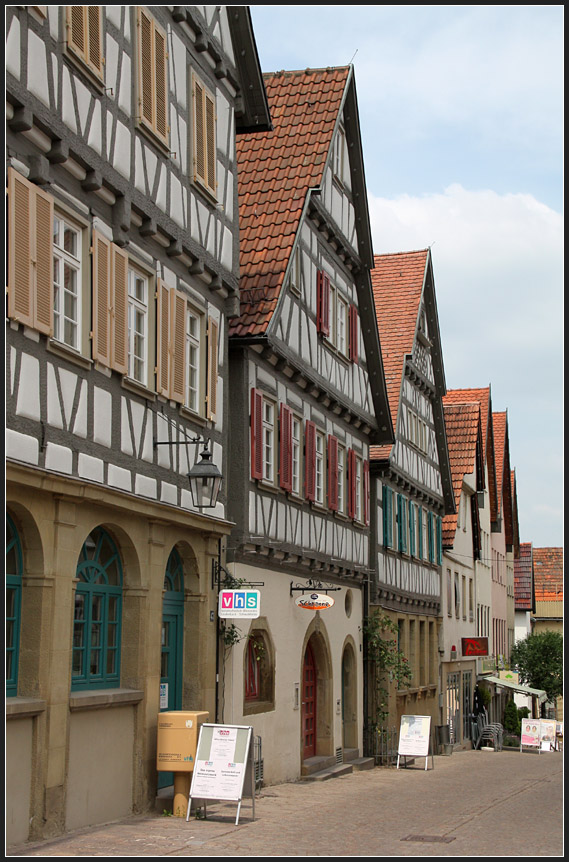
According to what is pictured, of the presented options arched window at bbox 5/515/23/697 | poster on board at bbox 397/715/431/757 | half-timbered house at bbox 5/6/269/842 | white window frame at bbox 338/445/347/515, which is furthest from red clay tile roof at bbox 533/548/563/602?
arched window at bbox 5/515/23/697

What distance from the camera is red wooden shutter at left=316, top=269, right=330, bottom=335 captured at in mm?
20672

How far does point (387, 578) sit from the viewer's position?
27.2 m

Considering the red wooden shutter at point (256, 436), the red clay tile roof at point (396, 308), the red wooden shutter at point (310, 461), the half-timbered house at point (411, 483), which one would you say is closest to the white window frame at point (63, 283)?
the red wooden shutter at point (256, 436)

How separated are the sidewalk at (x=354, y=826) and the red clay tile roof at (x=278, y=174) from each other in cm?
659

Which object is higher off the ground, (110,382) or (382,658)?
(110,382)

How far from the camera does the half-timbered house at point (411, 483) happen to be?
89.3 feet

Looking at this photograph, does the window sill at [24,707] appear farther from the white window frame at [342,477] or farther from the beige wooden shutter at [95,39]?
the white window frame at [342,477]

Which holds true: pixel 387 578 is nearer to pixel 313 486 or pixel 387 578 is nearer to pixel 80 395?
pixel 313 486

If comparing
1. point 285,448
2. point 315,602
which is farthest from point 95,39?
point 315,602

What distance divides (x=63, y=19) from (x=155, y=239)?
9.95 ft

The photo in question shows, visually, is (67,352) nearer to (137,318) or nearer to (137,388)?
(137,388)

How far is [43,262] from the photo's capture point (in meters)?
10.6

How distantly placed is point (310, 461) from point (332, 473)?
5.43 ft

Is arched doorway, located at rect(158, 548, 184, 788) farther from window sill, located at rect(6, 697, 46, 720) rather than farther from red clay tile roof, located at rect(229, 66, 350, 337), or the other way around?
red clay tile roof, located at rect(229, 66, 350, 337)
